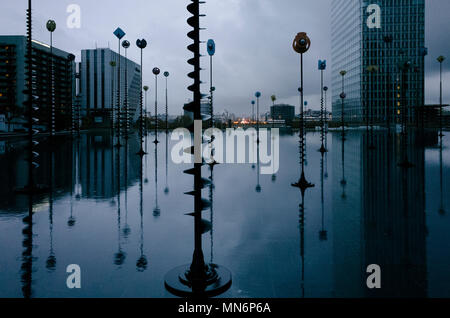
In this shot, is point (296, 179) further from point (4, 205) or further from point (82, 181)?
point (4, 205)

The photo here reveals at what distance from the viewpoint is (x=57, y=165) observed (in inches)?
830

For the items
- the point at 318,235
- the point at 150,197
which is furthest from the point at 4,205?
the point at 318,235

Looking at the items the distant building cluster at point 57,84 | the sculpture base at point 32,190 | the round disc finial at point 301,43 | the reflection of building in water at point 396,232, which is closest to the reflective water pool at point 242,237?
the reflection of building in water at point 396,232

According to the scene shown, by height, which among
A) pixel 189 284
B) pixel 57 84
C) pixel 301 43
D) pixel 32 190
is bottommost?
pixel 189 284

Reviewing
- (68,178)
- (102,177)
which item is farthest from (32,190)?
(102,177)

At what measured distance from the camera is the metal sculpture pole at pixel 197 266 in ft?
17.7

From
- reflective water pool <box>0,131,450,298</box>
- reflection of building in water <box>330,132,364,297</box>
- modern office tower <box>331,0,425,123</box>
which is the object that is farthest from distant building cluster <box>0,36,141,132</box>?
modern office tower <box>331,0,425,123</box>

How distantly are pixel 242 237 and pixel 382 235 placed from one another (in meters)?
3.21

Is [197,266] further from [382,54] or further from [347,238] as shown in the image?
[382,54]

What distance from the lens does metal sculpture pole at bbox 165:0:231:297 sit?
539 cm

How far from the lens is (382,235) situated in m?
8.09

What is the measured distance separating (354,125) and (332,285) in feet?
402

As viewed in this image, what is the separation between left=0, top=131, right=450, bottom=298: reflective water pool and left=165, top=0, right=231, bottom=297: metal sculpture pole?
0.20 m
